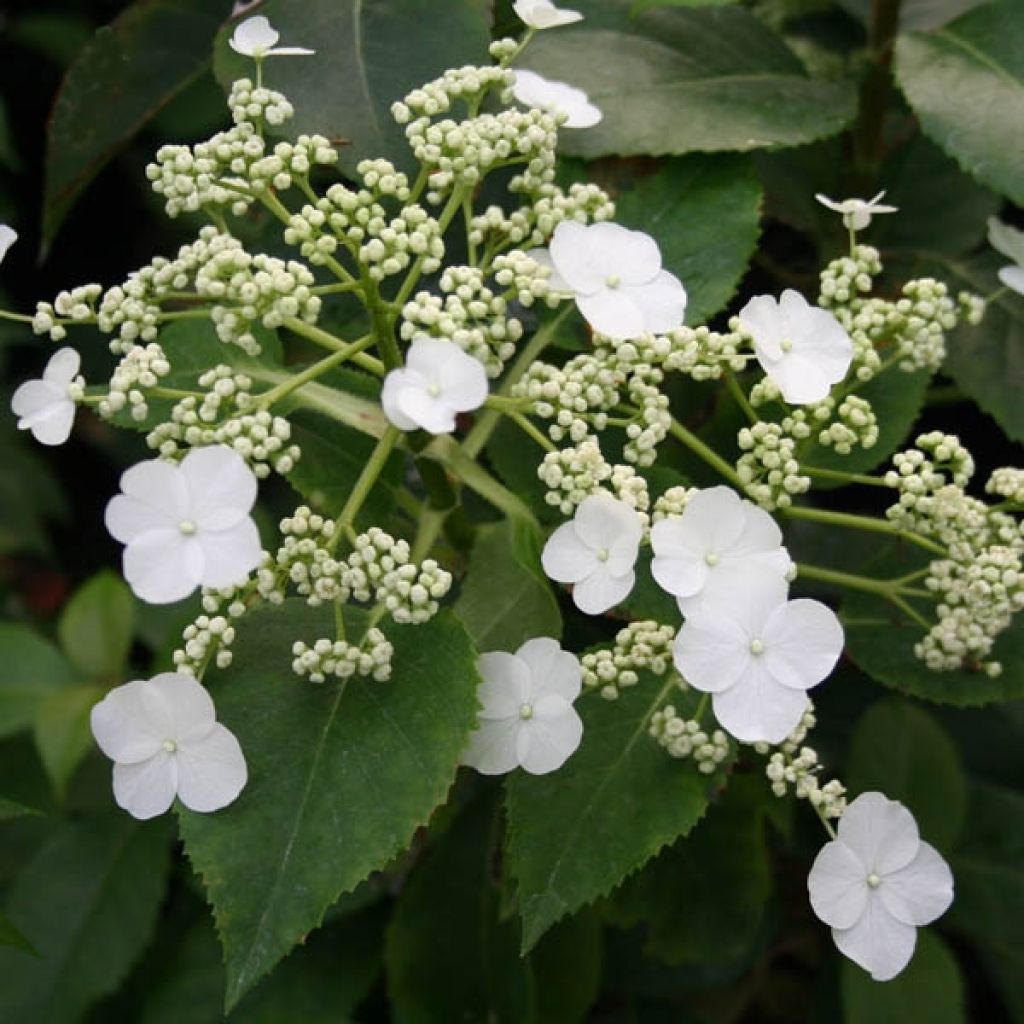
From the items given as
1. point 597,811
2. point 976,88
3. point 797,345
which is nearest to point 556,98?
point 797,345

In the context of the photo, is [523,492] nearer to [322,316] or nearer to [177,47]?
[322,316]

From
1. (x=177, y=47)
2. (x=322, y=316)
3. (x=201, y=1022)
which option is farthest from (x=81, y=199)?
(x=201, y=1022)

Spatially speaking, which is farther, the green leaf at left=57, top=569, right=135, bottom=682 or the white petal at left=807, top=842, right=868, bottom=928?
the green leaf at left=57, top=569, right=135, bottom=682

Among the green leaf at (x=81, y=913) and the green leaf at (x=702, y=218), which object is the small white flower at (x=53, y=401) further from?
the green leaf at (x=81, y=913)

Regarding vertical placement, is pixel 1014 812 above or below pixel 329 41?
below

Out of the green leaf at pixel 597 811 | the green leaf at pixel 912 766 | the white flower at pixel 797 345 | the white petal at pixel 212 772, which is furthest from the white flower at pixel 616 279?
the green leaf at pixel 912 766

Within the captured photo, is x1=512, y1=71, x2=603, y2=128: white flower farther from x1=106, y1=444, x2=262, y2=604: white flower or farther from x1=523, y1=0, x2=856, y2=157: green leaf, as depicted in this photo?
x1=106, y1=444, x2=262, y2=604: white flower

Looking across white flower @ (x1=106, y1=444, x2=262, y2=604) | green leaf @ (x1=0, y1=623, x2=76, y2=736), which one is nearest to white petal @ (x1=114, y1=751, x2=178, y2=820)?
white flower @ (x1=106, y1=444, x2=262, y2=604)
